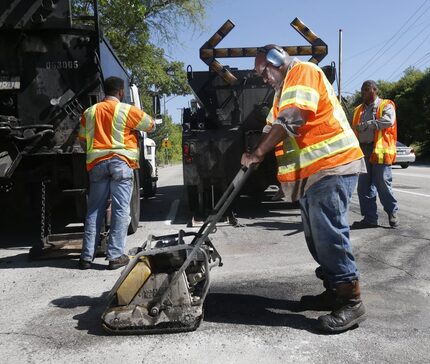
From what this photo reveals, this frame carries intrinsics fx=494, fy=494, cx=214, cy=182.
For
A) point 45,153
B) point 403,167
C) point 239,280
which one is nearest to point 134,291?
point 239,280

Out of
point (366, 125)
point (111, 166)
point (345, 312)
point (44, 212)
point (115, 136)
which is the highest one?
point (366, 125)

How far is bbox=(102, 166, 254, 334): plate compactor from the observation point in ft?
10.6

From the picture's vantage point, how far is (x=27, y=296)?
4.21 meters

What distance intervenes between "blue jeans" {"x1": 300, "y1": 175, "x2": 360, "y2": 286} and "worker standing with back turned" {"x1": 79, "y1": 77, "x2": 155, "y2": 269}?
2387 mm

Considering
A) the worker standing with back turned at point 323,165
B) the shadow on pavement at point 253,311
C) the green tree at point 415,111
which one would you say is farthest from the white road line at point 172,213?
the green tree at point 415,111

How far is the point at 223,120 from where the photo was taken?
885 centimetres

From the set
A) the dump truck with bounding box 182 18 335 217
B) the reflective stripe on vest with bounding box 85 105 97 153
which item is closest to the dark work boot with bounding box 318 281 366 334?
the reflective stripe on vest with bounding box 85 105 97 153

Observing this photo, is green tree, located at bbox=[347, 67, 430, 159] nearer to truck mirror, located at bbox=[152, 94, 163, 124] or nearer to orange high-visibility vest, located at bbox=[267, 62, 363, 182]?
truck mirror, located at bbox=[152, 94, 163, 124]

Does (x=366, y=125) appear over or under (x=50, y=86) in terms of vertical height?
under

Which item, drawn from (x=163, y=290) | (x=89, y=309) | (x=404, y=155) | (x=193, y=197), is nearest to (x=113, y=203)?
(x=89, y=309)

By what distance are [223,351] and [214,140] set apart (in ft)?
16.0

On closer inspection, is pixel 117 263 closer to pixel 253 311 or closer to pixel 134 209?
pixel 253 311

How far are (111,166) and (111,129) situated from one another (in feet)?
1.25

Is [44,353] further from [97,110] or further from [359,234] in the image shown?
[359,234]
